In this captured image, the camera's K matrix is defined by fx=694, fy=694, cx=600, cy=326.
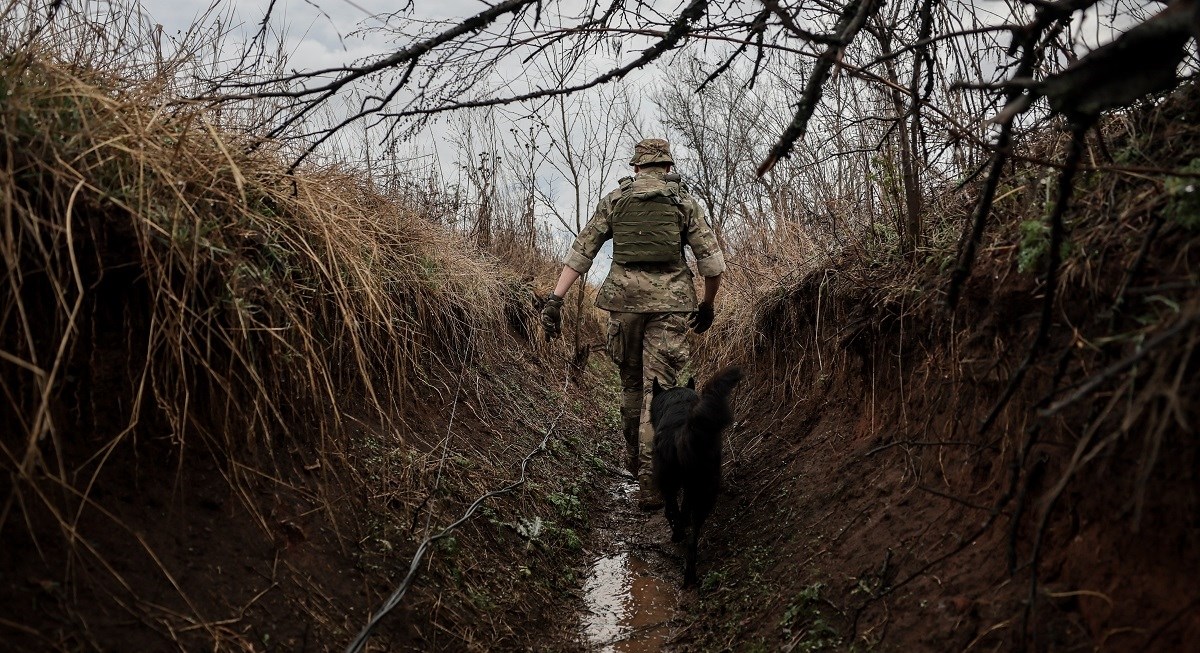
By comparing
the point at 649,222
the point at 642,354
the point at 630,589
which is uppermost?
the point at 649,222

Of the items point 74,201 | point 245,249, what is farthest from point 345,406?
point 74,201

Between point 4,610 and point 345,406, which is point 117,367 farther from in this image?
point 345,406

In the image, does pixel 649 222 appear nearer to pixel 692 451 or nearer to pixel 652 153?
pixel 652 153

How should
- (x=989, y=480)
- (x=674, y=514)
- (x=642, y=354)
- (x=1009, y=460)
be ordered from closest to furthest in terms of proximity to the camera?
(x=1009, y=460) → (x=989, y=480) → (x=674, y=514) → (x=642, y=354)

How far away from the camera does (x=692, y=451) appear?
146 inches

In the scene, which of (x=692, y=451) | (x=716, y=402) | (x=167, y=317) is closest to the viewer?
(x=167, y=317)

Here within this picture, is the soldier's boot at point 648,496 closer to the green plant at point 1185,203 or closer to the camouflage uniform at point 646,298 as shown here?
the camouflage uniform at point 646,298

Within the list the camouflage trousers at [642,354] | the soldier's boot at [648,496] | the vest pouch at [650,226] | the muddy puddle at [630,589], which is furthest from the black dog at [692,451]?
the vest pouch at [650,226]

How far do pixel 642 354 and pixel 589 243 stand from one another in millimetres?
931

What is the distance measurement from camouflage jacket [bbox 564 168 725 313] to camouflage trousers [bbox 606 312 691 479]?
0.11 m

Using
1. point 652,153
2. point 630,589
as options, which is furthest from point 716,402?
point 652,153

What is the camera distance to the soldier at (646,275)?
16.5ft

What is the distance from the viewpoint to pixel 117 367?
7.52 feet

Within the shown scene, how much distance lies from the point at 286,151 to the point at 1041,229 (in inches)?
137
